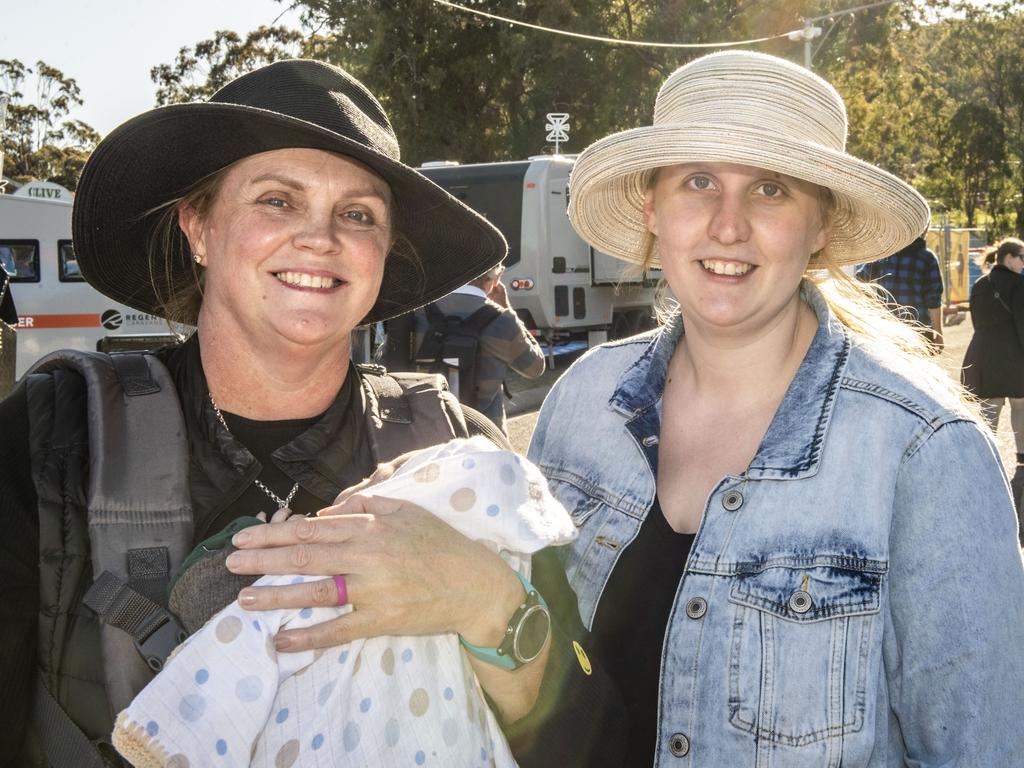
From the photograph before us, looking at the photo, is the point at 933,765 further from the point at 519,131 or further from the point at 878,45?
the point at 878,45

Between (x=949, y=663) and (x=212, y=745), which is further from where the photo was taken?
(x=949, y=663)

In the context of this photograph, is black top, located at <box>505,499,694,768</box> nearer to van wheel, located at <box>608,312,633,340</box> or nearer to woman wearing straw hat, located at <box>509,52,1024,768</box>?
woman wearing straw hat, located at <box>509,52,1024,768</box>

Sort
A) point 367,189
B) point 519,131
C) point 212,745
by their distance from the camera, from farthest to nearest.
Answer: point 519,131
point 367,189
point 212,745

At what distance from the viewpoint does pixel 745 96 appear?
2.25 metres

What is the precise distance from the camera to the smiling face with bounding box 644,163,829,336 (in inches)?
86.2

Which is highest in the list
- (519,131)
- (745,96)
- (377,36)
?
(377,36)

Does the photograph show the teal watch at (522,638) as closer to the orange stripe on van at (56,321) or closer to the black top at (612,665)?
the black top at (612,665)

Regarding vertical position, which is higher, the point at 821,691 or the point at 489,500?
the point at 489,500

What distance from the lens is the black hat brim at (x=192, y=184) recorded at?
195 centimetres

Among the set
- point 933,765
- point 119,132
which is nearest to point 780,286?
point 933,765

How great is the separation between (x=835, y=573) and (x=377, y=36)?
84.1ft

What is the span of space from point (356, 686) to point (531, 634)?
1.21 feet

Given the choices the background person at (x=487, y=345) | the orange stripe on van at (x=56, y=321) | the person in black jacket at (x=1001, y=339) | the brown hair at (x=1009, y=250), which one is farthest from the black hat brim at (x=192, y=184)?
the orange stripe on van at (x=56, y=321)

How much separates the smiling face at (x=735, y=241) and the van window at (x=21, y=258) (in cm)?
1405
